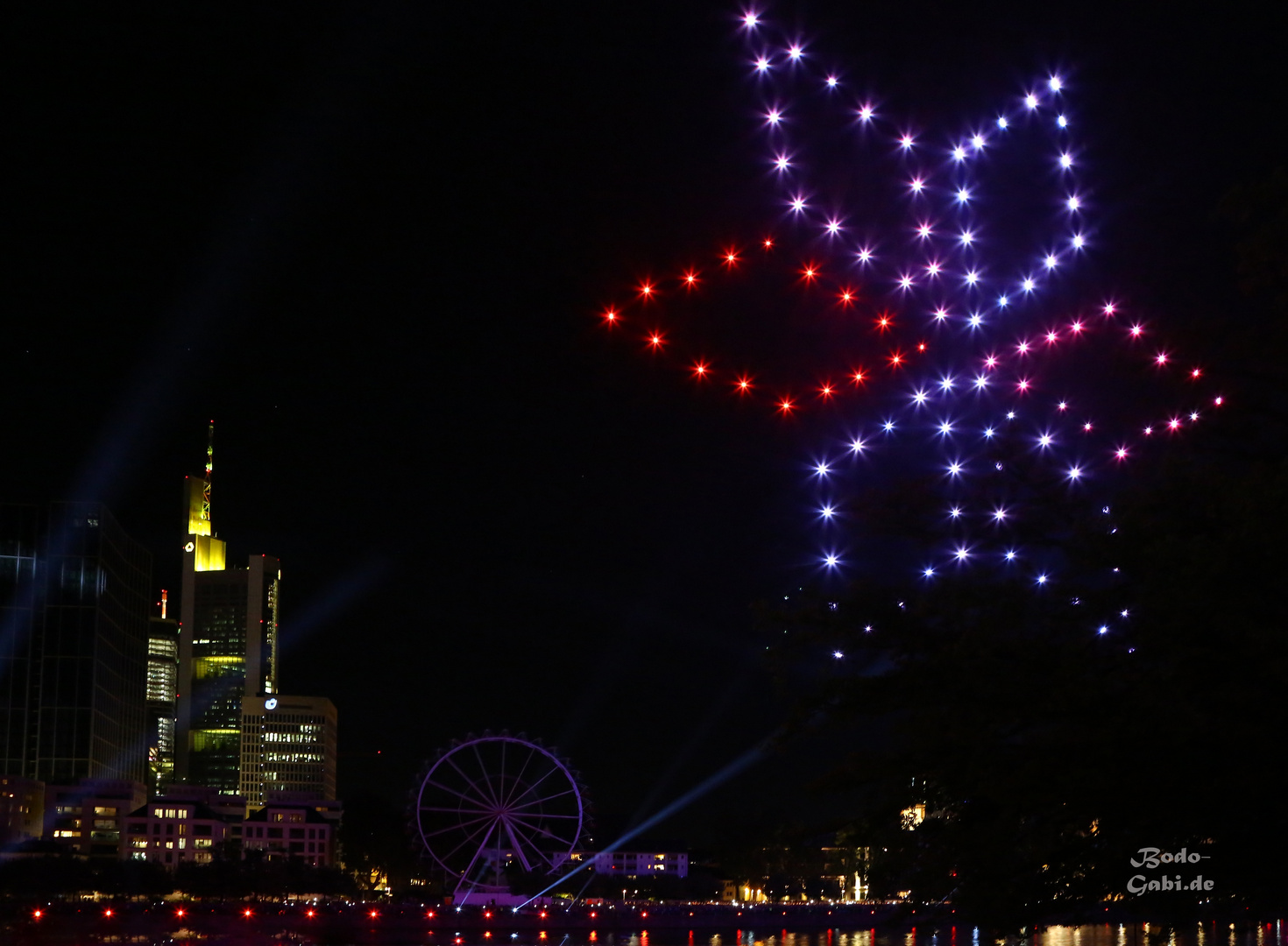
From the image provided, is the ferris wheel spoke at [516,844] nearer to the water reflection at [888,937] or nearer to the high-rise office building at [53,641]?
the water reflection at [888,937]

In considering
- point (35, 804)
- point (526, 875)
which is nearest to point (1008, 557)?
point (526, 875)

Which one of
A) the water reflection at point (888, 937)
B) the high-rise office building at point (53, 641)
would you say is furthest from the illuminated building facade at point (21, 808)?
the water reflection at point (888, 937)

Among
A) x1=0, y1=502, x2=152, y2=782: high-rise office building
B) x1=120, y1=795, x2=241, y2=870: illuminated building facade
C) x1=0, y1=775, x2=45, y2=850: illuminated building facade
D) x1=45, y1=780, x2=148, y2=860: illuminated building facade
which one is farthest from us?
x1=0, y1=502, x2=152, y2=782: high-rise office building

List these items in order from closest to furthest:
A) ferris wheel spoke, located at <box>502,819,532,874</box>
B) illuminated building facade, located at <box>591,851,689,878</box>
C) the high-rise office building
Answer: ferris wheel spoke, located at <box>502,819,532,874</box> → the high-rise office building → illuminated building facade, located at <box>591,851,689,878</box>

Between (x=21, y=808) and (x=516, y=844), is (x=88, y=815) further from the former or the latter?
(x=516, y=844)

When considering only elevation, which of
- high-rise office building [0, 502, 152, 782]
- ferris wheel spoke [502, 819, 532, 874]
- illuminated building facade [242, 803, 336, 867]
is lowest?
illuminated building facade [242, 803, 336, 867]

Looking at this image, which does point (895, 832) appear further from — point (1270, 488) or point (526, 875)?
point (526, 875)

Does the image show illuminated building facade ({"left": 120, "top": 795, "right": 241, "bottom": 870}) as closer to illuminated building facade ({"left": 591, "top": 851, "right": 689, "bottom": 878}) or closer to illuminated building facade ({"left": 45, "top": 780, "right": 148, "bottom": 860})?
illuminated building facade ({"left": 45, "top": 780, "right": 148, "bottom": 860})

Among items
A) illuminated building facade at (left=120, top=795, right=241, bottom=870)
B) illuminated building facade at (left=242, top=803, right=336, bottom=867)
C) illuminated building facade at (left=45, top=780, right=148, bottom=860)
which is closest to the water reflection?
illuminated building facade at (left=242, top=803, right=336, bottom=867)
